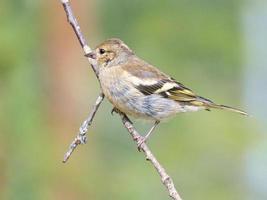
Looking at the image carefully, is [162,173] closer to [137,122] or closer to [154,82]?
[154,82]

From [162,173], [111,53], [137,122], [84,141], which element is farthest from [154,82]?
[137,122]

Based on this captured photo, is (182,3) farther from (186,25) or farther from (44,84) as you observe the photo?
(44,84)

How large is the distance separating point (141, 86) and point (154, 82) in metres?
0.16

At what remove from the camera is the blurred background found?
1173cm

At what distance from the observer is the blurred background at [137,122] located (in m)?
11.7

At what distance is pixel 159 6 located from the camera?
1723 centimetres

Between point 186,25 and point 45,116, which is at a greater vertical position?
point 45,116

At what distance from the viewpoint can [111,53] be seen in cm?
790

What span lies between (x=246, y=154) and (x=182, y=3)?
4.41m

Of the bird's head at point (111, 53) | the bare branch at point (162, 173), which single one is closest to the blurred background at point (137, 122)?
the bird's head at point (111, 53)

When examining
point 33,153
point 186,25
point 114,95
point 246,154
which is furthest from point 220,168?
point 114,95

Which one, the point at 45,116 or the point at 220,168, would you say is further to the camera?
the point at 220,168

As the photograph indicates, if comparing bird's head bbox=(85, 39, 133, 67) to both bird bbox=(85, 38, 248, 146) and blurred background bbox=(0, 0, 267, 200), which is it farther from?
blurred background bbox=(0, 0, 267, 200)

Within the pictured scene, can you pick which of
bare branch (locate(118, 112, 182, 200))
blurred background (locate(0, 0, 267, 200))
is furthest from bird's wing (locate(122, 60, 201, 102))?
blurred background (locate(0, 0, 267, 200))
